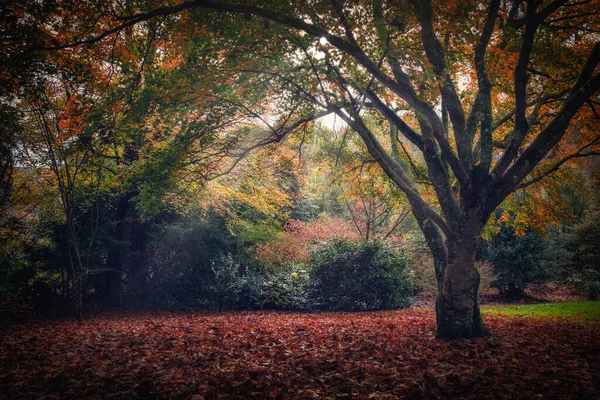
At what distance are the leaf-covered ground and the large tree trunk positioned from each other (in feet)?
0.98

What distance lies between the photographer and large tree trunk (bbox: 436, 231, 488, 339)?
5.69 meters

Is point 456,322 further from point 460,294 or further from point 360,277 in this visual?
point 360,277

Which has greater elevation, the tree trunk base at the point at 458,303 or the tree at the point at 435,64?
the tree at the point at 435,64

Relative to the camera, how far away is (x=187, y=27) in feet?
19.4

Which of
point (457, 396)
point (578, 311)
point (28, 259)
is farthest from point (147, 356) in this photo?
point (578, 311)

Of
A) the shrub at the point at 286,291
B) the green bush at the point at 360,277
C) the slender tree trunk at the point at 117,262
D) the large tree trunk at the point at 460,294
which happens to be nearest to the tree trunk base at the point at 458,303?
the large tree trunk at the point at 460,294

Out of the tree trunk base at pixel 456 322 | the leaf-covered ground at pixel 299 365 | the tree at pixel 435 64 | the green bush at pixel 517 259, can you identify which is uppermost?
the tree at pixel 435 64

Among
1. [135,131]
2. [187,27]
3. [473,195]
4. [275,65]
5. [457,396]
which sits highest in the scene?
[187,27]

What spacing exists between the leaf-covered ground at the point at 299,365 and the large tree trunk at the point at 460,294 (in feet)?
0.98

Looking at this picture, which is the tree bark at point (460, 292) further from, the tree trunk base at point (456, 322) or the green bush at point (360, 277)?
the green bush at point (360, 277)

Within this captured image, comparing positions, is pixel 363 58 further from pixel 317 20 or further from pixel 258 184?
Result: pixel 258 184

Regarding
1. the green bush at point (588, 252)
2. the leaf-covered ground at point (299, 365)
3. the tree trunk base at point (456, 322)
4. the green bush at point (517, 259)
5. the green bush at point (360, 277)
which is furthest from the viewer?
the green bush at point (517, 259)

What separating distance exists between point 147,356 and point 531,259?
1732 centimetres

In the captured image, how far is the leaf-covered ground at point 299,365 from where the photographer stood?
11.9 feet
